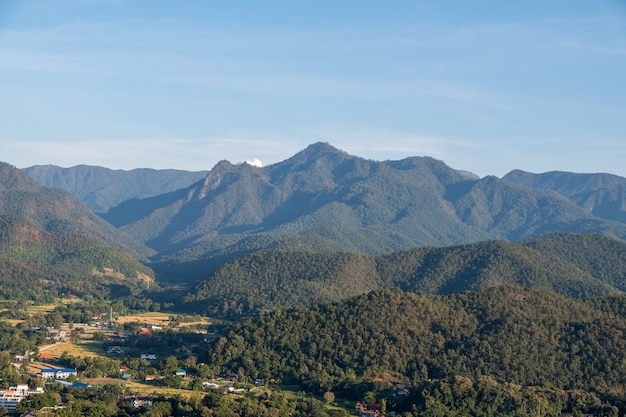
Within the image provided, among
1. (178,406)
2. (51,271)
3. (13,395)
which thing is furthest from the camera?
(51,271)

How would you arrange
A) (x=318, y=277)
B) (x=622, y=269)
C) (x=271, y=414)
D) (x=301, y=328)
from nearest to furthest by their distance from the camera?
(x=271, y=414)
(x=301, y=328)
(x=318, y=277)
(x=622, y=269)

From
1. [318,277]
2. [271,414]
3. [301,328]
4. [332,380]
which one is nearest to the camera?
[271,414]

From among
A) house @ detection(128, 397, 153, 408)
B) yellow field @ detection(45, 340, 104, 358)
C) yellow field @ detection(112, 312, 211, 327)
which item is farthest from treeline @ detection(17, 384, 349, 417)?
yellow field @ detection(112, 312, 211, 327)

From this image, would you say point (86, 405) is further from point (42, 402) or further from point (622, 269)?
point (622, 269)

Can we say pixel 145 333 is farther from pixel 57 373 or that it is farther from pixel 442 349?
pixel 442 349

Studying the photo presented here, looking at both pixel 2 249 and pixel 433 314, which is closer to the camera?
pixel 433 314

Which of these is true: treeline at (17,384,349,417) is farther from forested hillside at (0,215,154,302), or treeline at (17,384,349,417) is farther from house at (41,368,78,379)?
forested hillside at (0,215,154,302)

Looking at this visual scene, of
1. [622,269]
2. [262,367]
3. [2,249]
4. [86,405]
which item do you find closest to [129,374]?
[262,367]

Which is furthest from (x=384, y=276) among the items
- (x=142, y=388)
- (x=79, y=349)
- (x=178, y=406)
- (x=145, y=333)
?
(x=178, y=406)
